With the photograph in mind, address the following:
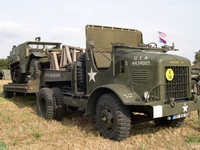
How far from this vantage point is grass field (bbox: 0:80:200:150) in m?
4.33

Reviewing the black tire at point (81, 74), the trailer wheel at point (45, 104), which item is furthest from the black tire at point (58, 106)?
the black tire at point (81, 74)

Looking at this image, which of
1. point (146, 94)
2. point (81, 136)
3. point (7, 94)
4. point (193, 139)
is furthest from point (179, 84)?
point (7, 94)

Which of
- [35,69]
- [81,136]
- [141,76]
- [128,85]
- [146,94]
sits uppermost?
[35,69]

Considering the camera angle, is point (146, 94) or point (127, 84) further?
point (127, 84)

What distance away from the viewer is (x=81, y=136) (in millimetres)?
5031

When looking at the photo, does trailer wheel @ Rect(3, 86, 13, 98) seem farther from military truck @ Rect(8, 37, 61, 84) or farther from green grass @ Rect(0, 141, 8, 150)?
green grass @ Rect(0, 141, 8, 150)

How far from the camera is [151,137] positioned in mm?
4824

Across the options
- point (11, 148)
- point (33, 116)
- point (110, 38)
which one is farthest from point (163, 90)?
point (33, 116)

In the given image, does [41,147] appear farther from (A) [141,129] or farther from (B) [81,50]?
(B) [81,50]

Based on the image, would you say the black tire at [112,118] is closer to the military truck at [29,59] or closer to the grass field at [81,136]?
the grass field at [81,136]

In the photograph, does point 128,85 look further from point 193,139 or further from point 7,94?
point 7,94

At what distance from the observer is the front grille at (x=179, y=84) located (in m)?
4.77

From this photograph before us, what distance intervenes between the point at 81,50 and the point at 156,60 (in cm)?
380

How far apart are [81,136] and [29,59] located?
4431mm
